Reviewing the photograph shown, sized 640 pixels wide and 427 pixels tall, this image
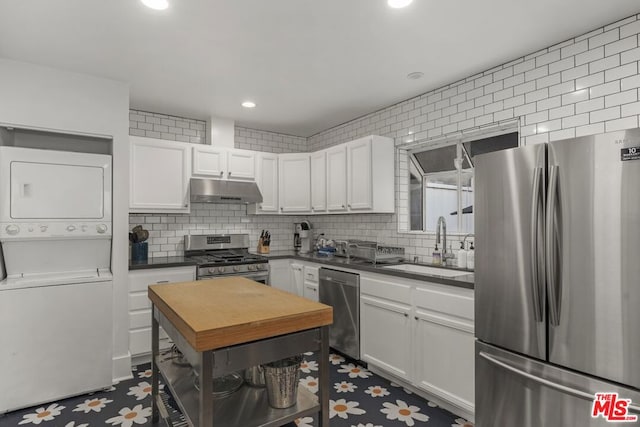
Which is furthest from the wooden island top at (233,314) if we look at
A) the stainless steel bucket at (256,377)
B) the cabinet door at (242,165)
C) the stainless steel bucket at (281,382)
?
the cabinet door at (242,165)

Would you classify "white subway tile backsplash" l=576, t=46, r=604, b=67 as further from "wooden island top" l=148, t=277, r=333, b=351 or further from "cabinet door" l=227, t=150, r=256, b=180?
"cabinet door" l=227, t=150, r=256, b=180

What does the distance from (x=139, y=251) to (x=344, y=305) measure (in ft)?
7.33

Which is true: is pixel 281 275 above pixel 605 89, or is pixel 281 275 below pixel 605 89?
below

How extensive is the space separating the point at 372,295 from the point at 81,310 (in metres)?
2.44

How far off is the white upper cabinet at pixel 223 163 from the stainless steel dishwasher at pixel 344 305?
1.61 meters

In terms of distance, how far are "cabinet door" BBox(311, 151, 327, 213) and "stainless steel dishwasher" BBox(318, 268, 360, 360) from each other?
0.99 metres

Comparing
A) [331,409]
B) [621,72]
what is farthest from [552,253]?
[331,409]

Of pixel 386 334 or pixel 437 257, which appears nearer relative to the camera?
pixel 386 334

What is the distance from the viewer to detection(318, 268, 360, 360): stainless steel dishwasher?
11.2 feet

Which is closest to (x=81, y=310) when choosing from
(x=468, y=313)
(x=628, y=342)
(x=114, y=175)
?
(x=114, y=175)

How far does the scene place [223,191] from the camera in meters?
4.15

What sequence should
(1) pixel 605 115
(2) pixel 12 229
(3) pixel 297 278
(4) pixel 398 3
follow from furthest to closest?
(3) pixel 297 278 < (2) pixel 12 229 < (1) pixel 605 115 < (4) pixel 398 3

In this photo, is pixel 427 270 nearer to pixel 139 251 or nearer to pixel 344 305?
pixel 344 305

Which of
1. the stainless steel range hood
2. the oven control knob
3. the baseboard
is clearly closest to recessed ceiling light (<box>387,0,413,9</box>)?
the stainless steel range hood
